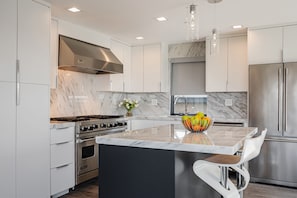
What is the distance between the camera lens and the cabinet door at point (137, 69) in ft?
18.4

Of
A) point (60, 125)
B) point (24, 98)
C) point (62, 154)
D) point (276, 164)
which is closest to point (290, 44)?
point (276, 164)

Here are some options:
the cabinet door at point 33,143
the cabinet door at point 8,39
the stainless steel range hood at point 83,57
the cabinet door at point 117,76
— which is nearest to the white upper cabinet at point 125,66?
the cabinet door at point 117,76

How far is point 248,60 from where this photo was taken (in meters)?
4.27

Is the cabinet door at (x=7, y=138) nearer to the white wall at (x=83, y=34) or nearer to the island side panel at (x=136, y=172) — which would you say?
the island side panel at (x=136, y=172)

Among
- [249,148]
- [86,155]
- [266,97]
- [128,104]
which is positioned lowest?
[86,155]

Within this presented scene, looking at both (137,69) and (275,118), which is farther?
(137,69)

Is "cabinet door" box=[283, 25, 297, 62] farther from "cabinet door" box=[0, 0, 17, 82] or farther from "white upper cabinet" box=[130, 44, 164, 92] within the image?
"cabinet door" box=[0, 0, 17, 82]

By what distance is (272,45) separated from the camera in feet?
13.5

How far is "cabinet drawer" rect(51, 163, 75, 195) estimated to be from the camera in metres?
3.34

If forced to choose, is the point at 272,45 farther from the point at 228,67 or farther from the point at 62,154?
the point at 62,154

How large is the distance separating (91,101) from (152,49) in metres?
1.64

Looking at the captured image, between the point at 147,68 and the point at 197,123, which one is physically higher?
the point at 147,68

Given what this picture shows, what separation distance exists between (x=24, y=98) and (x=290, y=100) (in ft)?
11.6

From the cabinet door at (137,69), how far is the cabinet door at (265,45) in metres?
2.22
